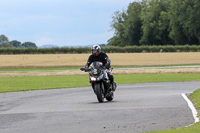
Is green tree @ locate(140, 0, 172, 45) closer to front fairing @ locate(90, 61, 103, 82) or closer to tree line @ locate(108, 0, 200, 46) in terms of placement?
tree line @ locate(108, 0, 200, 46)

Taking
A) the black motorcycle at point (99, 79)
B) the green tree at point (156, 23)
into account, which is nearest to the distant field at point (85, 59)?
the green tree at point (156, 23)

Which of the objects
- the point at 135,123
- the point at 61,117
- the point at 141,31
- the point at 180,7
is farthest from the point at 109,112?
the point at 141,31

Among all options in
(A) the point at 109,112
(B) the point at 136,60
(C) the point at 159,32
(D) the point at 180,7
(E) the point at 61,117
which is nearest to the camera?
(E) the point at 61,117

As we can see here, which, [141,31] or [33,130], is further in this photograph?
[141,31]

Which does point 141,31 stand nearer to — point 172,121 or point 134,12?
point 134,12

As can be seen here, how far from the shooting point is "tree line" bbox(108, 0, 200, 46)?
109 meters

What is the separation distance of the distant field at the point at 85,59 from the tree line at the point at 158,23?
103 ft

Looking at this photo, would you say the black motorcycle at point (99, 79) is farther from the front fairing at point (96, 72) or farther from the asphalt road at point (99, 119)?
the asphalt road at point (99, 119)

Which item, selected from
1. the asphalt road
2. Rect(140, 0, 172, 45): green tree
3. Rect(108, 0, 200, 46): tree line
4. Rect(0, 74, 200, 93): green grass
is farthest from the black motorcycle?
Rect(140, 0, 172, 45): green tree

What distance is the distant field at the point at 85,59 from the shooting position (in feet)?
228

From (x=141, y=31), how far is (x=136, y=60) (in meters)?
69.1

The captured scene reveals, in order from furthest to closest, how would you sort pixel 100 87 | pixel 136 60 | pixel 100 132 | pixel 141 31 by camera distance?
pixel 141 31 < pixel 136 60 < pixel 100 87 < pixel 100 132

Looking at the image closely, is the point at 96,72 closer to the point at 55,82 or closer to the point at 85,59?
the point at 55,82

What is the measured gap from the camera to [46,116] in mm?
13133
